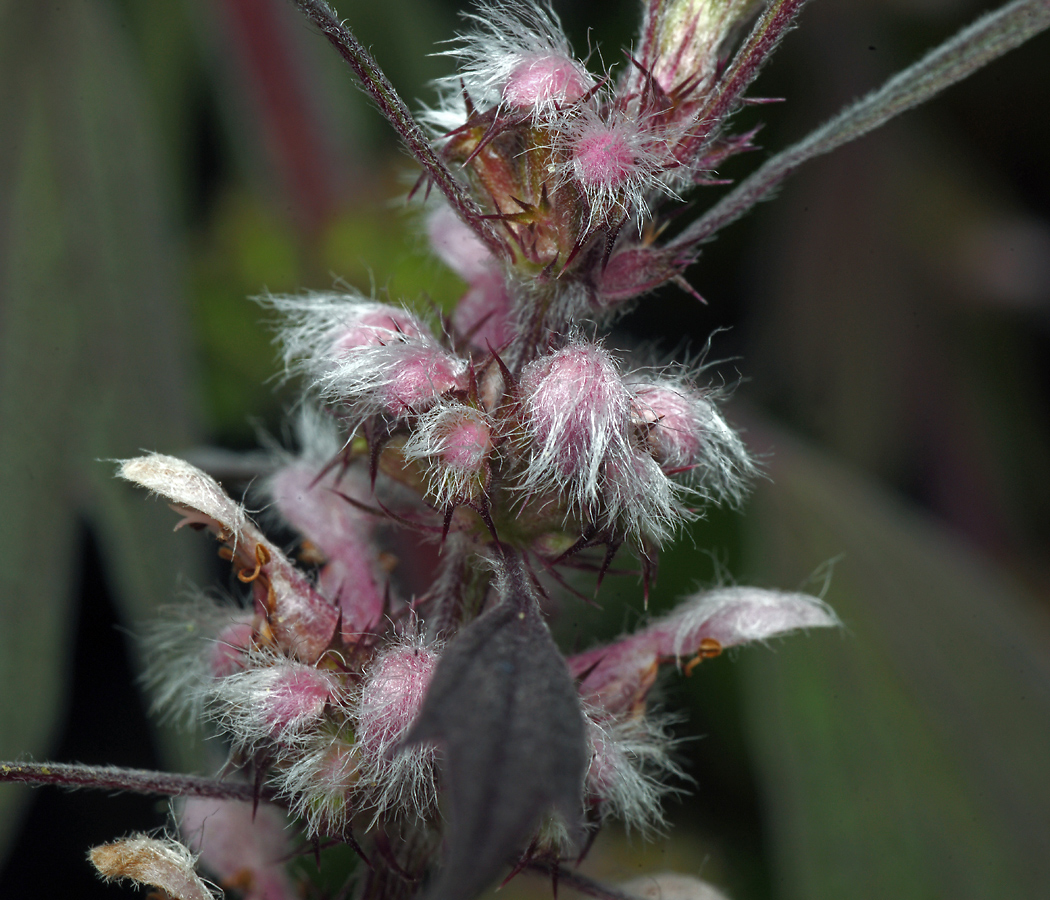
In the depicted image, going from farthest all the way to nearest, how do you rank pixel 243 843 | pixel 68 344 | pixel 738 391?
pixel 738 391 → pixel 68 344 → pixel 243 843

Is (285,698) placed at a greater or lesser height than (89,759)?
greater

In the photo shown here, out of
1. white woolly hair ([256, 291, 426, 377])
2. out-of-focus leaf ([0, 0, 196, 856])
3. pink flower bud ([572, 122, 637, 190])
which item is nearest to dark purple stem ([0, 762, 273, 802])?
out-of-focus leaf ([0, 0, 196, 856])

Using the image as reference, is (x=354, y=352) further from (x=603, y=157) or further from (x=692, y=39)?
(x=692, y=39)

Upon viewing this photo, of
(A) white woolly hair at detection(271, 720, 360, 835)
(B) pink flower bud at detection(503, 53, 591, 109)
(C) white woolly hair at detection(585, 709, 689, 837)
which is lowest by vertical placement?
(A) white woolly hair at detection(271, 720, 360, 835)

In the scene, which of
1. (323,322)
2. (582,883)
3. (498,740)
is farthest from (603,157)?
(582,883)

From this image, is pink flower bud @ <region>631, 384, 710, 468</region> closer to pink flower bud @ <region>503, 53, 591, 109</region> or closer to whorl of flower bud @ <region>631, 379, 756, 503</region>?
whorl of flower bud @ <region>631, 379, 756, 503</region>

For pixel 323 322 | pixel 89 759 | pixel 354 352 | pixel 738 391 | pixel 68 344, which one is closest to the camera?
pixel 354 352

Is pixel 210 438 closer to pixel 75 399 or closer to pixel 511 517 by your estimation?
pixel 75 399

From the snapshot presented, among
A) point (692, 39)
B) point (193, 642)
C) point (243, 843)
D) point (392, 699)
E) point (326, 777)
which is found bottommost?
point (243, 843)
